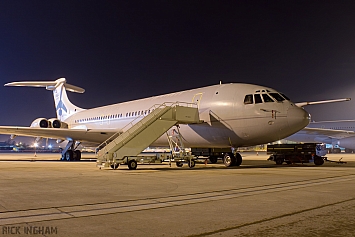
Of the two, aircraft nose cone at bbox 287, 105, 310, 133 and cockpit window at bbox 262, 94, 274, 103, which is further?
cockpit window at bbox 262, 94, 274, 103

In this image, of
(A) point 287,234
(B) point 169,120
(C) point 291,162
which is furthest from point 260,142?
(A) point 287,234

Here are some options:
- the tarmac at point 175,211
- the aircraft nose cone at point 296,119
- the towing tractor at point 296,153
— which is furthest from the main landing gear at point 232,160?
the tarmac at point 175,211

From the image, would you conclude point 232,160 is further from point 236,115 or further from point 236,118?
point 236,115

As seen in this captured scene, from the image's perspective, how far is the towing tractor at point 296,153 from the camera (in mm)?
22766

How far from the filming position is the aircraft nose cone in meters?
16.5

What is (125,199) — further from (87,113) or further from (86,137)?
(87,113)

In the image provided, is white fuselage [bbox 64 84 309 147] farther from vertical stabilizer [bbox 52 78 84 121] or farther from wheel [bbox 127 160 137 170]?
vertical stabilizer [bbox 52 78 84 121]

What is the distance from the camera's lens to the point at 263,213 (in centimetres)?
593

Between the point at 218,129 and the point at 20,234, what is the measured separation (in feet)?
46.4

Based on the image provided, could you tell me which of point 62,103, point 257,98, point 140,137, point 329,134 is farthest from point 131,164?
point 329,134

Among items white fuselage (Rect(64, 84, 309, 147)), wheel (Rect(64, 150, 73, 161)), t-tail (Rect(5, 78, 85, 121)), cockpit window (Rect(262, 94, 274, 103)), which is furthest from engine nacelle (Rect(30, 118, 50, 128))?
cockpit window (Rect(262, 94, 274, 103))

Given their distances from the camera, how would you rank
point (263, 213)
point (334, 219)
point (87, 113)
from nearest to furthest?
point (334, 219), point (263, 213), point (87, 113)

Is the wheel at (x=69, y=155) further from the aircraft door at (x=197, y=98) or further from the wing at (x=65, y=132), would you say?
the aircraft door at (x=197, y=98)

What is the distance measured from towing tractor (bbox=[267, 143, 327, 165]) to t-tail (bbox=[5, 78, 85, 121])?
20.8m
